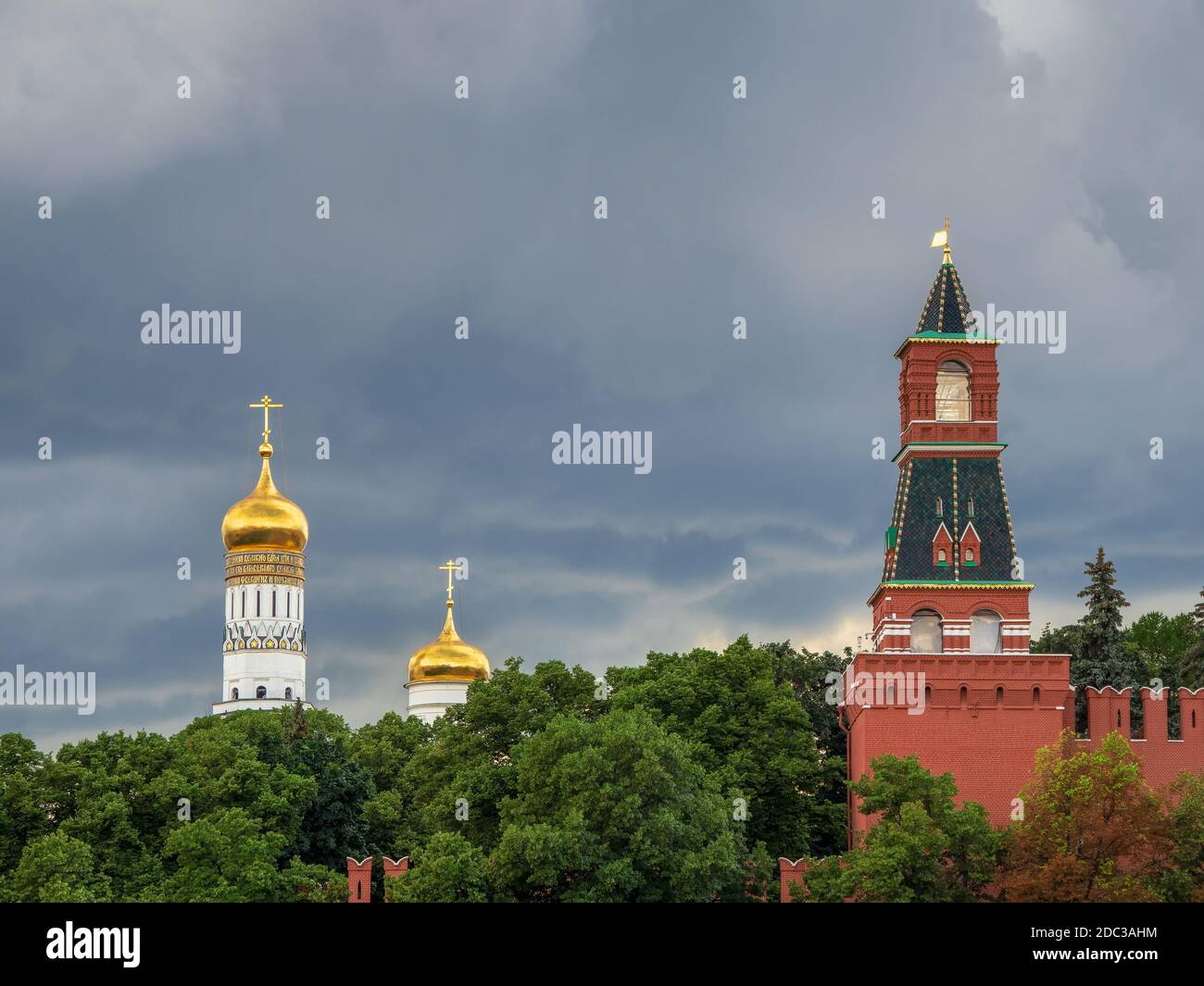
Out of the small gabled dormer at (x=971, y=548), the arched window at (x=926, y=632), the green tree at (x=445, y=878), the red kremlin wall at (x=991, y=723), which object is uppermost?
the small gabled dormer at (x=971, y=548)

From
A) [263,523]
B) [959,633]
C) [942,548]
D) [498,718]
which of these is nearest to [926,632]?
[959,633]

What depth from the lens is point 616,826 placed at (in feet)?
212

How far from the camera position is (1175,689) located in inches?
3440

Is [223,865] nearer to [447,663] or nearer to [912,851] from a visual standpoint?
[912,851]

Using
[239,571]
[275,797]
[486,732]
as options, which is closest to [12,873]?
[275,797]

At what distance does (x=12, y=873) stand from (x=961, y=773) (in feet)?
85.2

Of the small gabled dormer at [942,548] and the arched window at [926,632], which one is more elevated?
the small gabled dormer at [942,548]

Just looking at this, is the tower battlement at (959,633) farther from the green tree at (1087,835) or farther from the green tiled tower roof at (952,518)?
the green tree at (1087,835)

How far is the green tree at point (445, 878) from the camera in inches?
2501

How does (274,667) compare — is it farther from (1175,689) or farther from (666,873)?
(666,873)

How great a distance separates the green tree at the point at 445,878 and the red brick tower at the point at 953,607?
11.6 meters

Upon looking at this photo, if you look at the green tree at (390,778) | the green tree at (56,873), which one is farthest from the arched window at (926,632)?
the green tree at (56,873)

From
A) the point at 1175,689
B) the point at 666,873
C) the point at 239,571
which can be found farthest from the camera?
the point at 239,571
